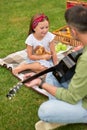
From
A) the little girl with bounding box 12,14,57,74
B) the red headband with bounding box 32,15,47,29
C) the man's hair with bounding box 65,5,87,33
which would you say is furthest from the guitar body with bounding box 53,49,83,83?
the red headband with bounding box 32,15,47,29

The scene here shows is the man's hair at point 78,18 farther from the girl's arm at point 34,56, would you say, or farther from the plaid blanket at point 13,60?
the plaid blanket at point 13,60

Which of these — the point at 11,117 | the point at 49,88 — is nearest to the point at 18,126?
the point at 11,117

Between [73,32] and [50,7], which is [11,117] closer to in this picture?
[73,32]

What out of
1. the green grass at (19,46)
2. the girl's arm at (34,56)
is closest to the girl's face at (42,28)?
the girl's arm at (34,56)

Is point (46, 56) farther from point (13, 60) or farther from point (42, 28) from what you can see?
point (13, 60)

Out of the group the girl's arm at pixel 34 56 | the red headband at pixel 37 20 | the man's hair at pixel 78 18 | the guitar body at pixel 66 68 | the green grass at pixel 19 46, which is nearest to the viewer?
the man's hair at pixel 78 18

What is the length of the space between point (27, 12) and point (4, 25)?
0.90 metres

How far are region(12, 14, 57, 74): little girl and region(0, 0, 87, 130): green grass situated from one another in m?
0.29

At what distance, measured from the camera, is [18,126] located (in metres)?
3.12

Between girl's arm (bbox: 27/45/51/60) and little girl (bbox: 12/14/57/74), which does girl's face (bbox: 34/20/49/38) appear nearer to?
little girl (bbox: 12/14/57/74)

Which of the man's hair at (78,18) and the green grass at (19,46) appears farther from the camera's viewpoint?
the green grass at (19,46)

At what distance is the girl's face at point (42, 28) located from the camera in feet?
12.7

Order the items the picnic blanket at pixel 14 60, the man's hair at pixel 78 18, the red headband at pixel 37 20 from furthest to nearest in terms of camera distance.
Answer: the picnic blanket at pixel 14 60 → the red headband at pixel 37 20 → the man's hair at pixel 78 18

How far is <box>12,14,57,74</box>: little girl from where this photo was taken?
12.9 ft
